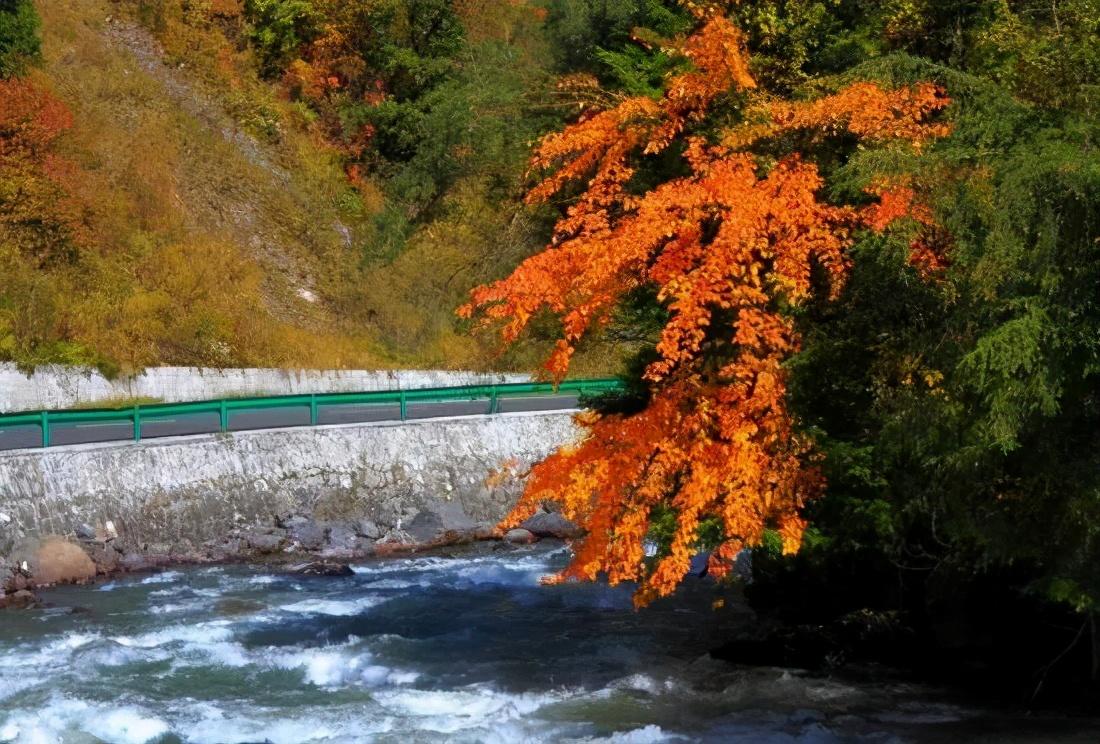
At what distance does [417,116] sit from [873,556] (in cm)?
3509

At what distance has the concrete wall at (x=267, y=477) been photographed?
73.6 feet

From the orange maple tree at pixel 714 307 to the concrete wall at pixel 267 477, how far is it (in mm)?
10422

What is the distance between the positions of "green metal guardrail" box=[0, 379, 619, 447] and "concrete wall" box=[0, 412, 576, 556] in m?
0.59

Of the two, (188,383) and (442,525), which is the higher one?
(188,383)

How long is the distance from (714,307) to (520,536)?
12.5 metres

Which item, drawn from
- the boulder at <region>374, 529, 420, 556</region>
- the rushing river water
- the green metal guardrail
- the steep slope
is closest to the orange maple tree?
the rushing river water

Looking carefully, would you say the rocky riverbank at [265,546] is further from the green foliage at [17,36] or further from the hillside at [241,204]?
the green foliage at [17,36]

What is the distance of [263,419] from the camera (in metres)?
27.6

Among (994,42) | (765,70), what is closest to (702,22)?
(765,70)

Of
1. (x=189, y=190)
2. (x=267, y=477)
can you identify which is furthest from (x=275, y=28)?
(x=267, y=477)

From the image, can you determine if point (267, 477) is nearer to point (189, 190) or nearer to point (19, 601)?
point (19, 601)

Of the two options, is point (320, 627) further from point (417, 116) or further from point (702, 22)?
point (417, 116)

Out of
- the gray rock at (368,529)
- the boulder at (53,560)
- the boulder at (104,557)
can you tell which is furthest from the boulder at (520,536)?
the boulder at (53,560)

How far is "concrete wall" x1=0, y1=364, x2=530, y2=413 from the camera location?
30281 millimetres
